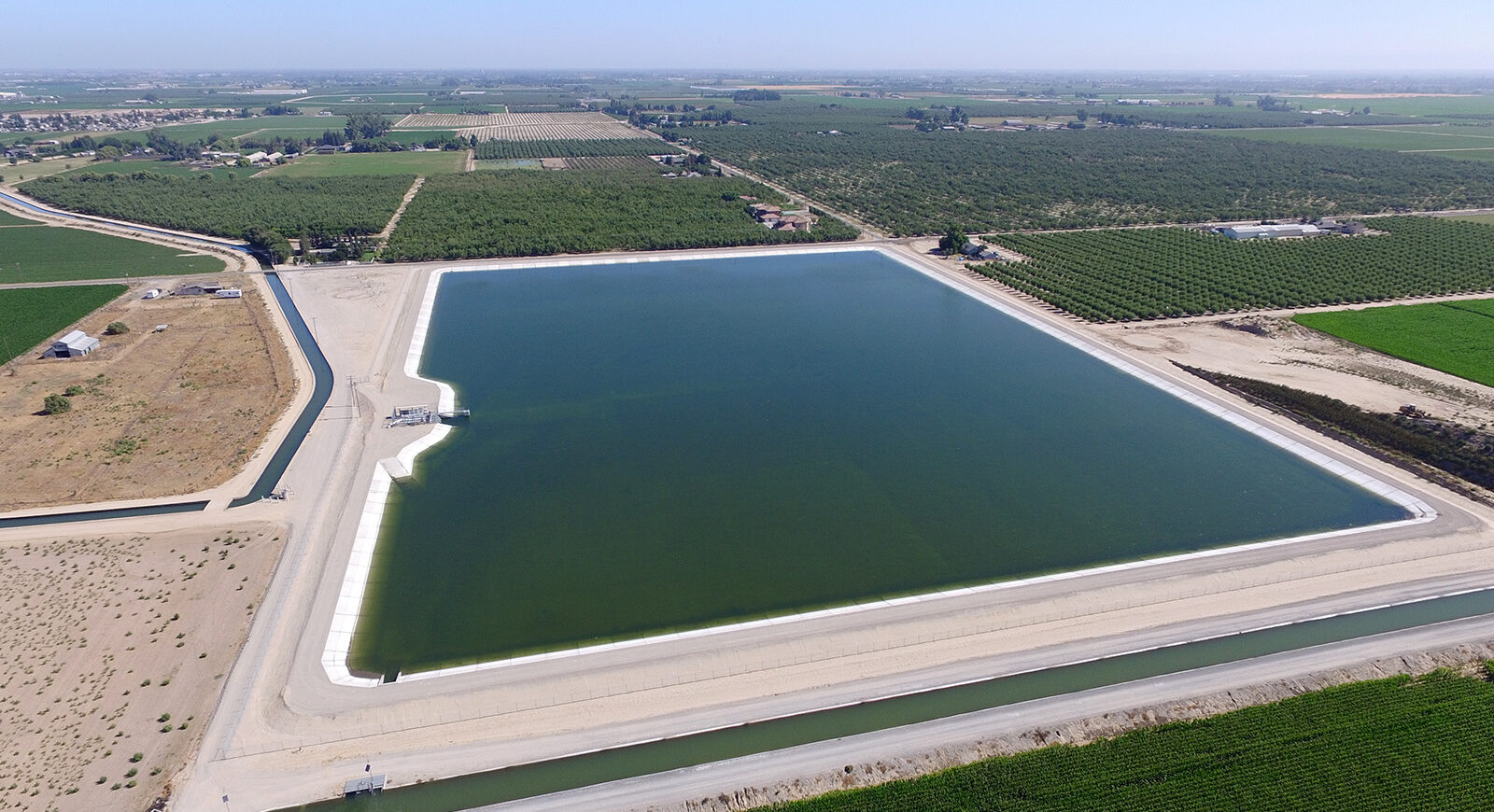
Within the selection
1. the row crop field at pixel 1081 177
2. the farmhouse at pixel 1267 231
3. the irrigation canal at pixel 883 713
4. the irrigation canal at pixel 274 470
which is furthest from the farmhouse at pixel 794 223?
the irrigation canal at pixel 883 713

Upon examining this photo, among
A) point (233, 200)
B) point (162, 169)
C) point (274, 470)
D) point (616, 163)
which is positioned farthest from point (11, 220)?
point (274, 470)

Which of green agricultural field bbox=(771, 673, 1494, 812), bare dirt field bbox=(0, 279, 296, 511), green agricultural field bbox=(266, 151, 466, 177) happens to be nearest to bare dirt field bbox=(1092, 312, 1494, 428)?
green agricultural field bbox=(771, 673, 1494, 812)

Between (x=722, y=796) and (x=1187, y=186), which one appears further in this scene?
(x=1187, y=186)

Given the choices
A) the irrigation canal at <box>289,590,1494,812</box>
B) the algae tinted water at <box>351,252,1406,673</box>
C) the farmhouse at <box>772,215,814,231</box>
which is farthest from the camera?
the farmhouse at <box>772,215,814,231</box>

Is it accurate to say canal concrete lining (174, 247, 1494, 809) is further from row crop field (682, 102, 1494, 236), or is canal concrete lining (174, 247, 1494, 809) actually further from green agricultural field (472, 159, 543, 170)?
green agricultural field (472, 159, 543, 170)

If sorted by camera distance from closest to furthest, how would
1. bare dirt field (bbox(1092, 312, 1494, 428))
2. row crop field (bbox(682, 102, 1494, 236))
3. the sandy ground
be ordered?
the sandy ground < bare dirt field (bbox(1092, 312, 1494, 428)) < row crop field (bbox(682, 102, 1494, 236))

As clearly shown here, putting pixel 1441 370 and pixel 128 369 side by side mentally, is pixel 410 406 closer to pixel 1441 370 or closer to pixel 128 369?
pixel 128 369

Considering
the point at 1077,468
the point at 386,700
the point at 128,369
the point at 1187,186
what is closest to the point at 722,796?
the point at 386,700
